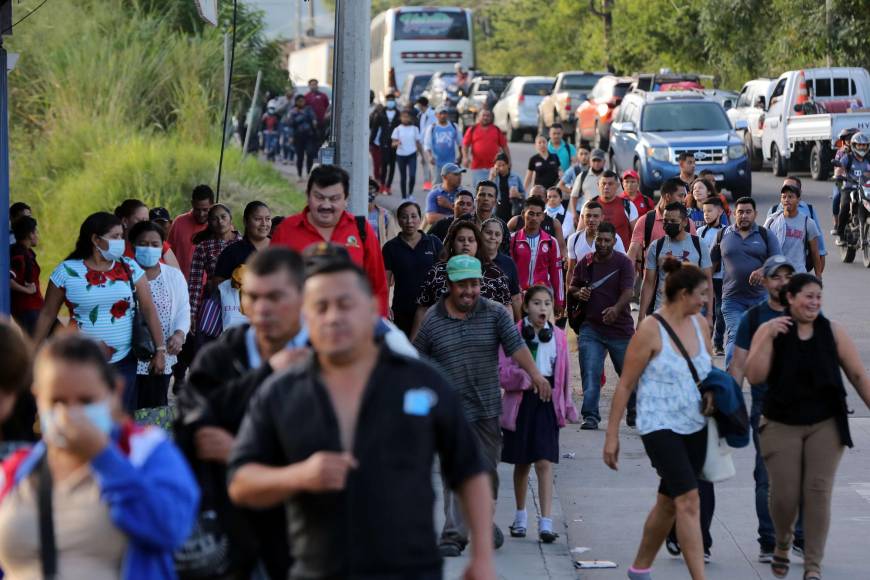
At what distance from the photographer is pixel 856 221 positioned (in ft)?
76.7

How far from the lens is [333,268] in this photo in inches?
180

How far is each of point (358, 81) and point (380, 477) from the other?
297 inches

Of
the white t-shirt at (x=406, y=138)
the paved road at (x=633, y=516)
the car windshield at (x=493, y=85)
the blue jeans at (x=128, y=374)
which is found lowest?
the paved road at (x=633, y=516)

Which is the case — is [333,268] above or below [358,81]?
below

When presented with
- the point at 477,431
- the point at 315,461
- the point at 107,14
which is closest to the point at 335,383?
the point at 315,461

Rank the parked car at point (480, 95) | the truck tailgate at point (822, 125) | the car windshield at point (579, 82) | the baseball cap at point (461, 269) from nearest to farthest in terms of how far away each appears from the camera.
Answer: the baseball cap at point (461, 269), the truck tailgate at point (822, 125), the car windshield at point (579, 82), the parked car at point (480, 95)

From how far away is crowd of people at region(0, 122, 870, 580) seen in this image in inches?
170

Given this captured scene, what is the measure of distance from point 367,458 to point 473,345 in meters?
4.50

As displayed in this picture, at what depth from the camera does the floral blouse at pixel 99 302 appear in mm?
9164

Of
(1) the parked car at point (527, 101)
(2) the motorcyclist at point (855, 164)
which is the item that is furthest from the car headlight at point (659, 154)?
(1) the parked car at point (527, 101)

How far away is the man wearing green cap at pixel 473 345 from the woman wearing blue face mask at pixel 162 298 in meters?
1.84

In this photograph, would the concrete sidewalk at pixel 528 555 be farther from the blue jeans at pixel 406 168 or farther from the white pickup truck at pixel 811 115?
the white pickup truck at pixel 811 115

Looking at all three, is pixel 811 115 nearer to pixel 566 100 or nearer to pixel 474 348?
pixel 566 100

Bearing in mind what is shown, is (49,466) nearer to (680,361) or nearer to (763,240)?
(680,361)
